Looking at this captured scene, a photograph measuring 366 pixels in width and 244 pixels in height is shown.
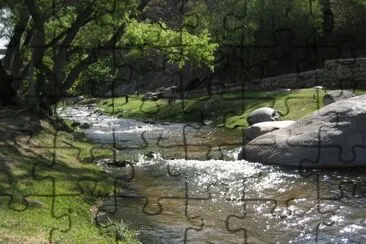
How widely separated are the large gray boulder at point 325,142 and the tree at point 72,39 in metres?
6.33

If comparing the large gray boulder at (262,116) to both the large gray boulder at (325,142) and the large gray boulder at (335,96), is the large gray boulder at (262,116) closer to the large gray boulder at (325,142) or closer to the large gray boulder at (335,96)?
the large gray boulder at (335,96)

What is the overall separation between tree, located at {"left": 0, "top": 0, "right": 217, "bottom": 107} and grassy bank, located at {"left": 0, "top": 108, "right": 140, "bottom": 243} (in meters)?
3.20

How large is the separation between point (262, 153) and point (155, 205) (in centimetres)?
601

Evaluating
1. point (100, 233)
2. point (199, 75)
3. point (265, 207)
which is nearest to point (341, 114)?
point (265, 207)

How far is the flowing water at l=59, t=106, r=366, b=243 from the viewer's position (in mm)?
11758

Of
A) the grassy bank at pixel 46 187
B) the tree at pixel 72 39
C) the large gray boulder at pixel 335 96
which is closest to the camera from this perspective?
the grassy bank at pixel 46 187

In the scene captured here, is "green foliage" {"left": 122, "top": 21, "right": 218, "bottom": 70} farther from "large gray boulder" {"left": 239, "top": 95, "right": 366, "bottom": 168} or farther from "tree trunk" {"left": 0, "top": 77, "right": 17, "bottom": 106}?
"large gray boulder" {"left": 239, "top": 95, "right": 366, "bottom": 168}

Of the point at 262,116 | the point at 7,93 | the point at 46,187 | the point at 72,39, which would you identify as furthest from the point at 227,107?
the point at 46,187

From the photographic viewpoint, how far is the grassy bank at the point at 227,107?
97.8 ft

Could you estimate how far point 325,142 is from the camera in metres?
18.0

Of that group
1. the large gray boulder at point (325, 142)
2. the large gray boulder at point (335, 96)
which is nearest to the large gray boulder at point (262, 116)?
the large gray boulder at point (335, 96)

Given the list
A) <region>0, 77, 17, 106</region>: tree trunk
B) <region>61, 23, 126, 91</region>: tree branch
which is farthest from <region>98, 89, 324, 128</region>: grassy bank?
Answer: <region>0, 77, 17, 106</region>: tree trunk

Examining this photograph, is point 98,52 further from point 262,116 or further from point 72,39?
point 262,116

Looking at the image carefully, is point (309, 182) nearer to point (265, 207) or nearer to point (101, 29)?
point (265, 207)
